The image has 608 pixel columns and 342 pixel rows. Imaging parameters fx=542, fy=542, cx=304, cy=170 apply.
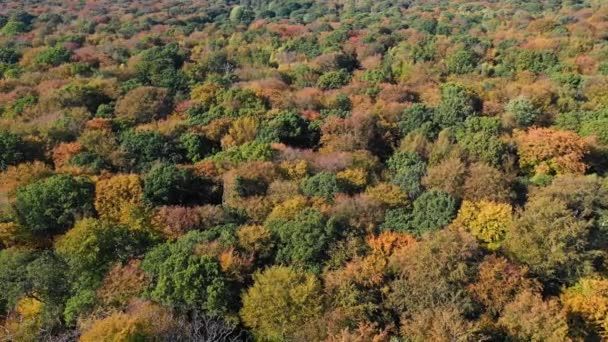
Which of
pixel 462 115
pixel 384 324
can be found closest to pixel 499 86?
pixel 462 115

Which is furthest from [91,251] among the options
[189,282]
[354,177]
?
[354,177]

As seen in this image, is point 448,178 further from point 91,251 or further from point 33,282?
point 33,282

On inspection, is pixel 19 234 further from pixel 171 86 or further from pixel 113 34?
pixel 113 34

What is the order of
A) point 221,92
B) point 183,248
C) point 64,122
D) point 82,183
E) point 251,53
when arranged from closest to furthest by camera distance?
point 183,248, point 82,183, point 64,122, point 221,92, point 251,53

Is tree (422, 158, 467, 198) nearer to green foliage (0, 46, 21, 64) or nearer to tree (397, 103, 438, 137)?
tree (397, 103, 438, 137)

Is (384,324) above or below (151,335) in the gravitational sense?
below

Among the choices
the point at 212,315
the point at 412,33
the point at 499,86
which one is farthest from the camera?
the point at 412,33

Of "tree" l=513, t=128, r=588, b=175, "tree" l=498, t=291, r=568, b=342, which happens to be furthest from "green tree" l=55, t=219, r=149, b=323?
"tree" l=513, t=128, r=588, b=175

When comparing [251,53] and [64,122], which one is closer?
[64,122]
